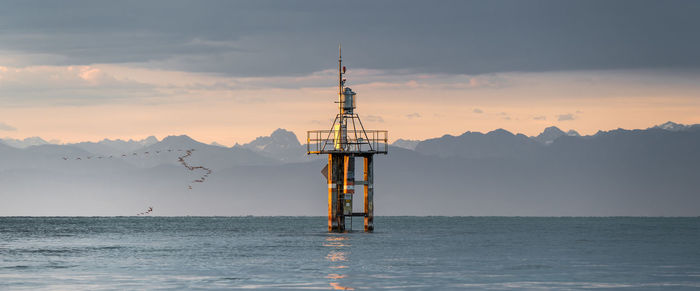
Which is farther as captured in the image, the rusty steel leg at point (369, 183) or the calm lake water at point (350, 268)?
the rusty steel leg at point (369, 183)

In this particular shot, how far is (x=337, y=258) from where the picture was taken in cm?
6334

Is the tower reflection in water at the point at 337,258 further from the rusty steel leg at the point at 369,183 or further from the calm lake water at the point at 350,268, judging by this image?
the rusty steel leg at the point at 369,183

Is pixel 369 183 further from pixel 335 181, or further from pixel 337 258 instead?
pixel 337 258

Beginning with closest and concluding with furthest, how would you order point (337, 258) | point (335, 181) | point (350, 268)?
point (350, 268) < point (337, 258) < point (335, 181)

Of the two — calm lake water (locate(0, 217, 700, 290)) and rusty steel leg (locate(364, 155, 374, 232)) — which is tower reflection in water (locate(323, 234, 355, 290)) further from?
rusty steel leg (locate(364, 155, 374, 232))

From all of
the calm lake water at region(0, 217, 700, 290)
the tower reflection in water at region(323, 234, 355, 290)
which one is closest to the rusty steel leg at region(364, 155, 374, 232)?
the tower reflection in water at region(323, 234, 355, 290)

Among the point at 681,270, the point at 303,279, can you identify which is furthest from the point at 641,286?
the point at 303,279

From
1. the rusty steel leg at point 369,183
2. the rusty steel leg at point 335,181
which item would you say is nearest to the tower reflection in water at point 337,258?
the rusty steel leg at point 335,181

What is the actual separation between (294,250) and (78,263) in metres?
18.2

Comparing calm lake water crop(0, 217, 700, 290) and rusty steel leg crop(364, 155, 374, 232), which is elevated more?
rusty steel leg crop(364, 155, 374, 232)

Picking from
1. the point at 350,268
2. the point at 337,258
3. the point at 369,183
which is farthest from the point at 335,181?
the point at 350,268

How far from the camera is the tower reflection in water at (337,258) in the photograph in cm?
4700

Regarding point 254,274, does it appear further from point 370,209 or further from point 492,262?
point 370,209

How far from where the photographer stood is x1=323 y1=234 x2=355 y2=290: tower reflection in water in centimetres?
4700
